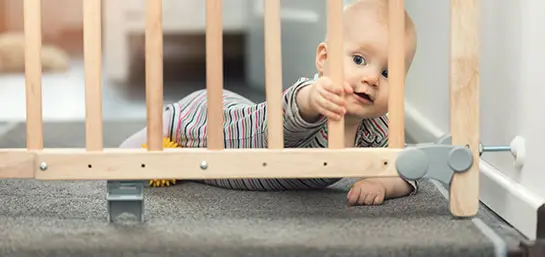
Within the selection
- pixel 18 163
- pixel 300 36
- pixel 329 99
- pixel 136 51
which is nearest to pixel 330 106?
pixel 329 99

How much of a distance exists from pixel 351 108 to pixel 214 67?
0.20 m

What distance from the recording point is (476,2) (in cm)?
90

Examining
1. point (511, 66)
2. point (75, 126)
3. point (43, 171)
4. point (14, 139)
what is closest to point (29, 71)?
point (43, 171)

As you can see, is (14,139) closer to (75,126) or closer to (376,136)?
(75,126)

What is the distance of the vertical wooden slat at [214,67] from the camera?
0.87 m

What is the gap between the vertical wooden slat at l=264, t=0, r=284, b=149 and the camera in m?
0.88

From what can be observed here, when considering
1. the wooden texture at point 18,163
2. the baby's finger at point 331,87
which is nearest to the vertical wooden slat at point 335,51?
the baby's finger at point 331,87

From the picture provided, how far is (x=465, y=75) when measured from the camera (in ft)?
2.96

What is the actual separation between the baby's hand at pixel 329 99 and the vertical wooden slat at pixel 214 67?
0.11 m

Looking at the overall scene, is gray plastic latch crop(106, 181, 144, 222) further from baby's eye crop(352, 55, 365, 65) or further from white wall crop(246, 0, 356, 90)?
white wall crop(246, 0, 356, 90)

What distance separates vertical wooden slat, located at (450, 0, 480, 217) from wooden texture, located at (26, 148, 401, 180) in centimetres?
9

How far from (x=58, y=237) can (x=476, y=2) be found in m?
0.51

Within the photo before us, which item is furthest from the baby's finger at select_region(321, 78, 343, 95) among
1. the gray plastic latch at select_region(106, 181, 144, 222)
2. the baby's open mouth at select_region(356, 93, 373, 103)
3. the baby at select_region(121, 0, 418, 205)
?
the gray plastic latch at select_region(106, 181, 144, 222)

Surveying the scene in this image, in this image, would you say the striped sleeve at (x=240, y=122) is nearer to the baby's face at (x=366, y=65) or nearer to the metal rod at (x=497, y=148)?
the baby's face at (x=366, y=65)
